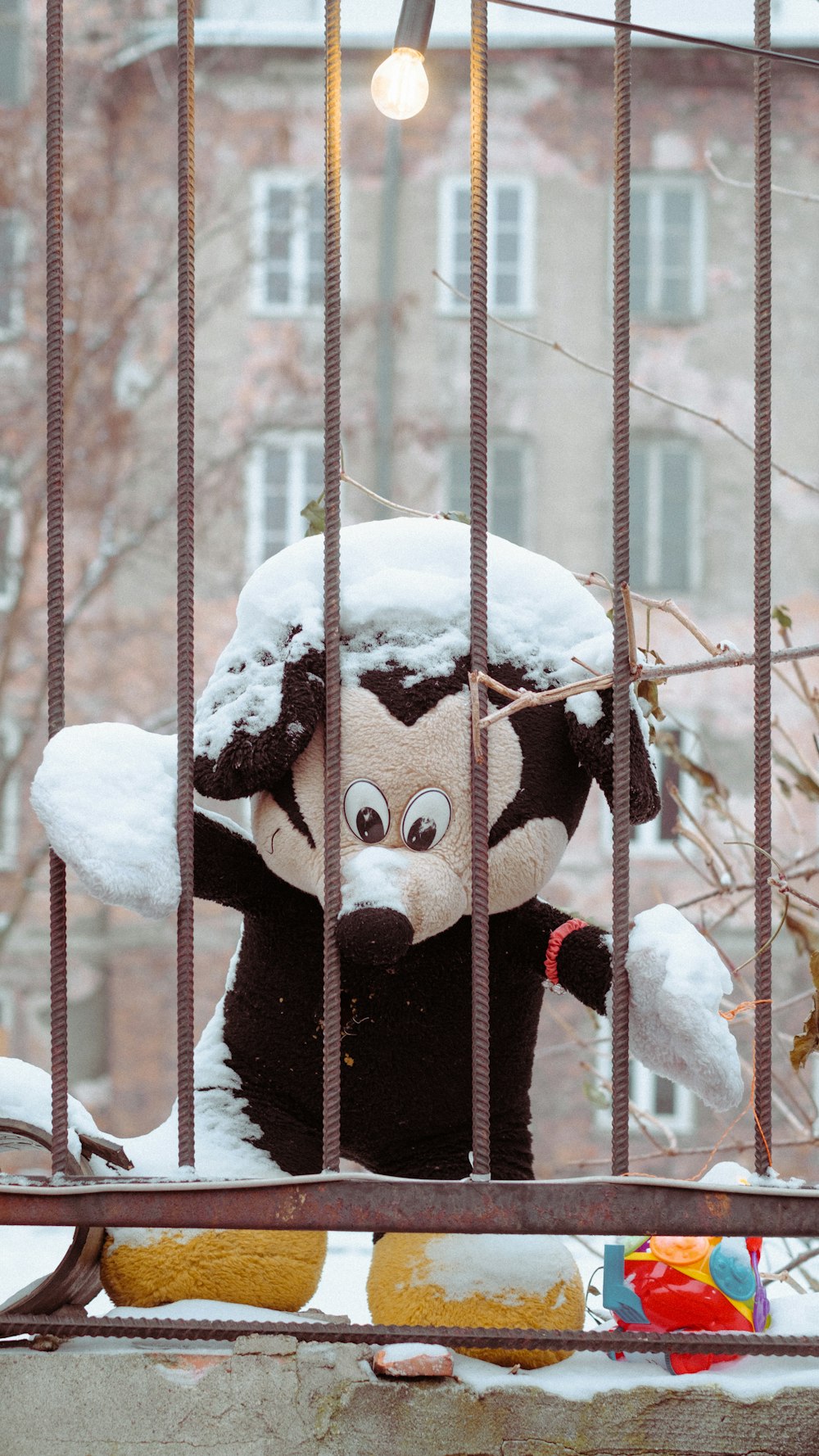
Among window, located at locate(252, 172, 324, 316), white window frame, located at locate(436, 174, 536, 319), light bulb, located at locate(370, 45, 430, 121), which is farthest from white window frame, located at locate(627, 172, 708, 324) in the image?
light bulb, located at locate(370, 45, 430, 121)

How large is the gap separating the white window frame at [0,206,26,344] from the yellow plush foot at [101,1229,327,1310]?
750 centimetres

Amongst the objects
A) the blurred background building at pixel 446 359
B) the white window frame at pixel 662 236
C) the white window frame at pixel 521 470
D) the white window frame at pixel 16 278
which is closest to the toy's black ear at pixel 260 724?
the white window frame at pixel 16 278

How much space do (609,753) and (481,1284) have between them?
21.4 inches

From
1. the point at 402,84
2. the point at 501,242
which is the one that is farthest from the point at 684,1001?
the point at 501,242

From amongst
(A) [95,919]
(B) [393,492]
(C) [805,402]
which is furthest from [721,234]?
(A) [95,919]

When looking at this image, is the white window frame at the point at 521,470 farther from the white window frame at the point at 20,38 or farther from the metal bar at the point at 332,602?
the metal bar at the point at 332,602

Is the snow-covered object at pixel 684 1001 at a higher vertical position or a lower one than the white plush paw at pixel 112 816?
lower

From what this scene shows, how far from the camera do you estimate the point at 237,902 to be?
1.63m

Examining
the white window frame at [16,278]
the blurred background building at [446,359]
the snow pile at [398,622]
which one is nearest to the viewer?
the snow pile at [398,622]

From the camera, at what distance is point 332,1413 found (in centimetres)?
127

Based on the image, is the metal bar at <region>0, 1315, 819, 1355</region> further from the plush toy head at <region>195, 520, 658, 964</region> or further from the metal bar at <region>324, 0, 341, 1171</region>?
the plush toy head at <region>195, 520, 658, 964</region>

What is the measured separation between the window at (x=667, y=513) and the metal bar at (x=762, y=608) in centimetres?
838

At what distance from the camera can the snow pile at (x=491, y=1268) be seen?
1422 mm

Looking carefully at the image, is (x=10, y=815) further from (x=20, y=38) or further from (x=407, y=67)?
(x=407, y=67)
